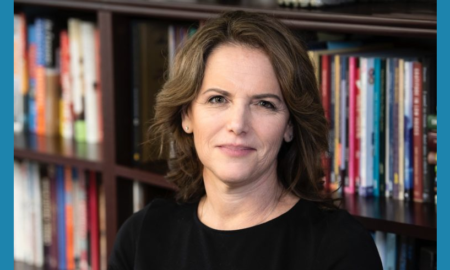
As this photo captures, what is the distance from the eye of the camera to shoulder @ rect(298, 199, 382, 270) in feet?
5.03

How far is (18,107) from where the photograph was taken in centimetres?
262

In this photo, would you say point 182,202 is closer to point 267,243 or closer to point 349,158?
point 267,243

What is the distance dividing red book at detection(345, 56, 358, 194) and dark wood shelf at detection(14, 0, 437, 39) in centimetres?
13

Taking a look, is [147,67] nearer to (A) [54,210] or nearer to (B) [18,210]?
(A) [54,210]

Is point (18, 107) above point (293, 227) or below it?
above

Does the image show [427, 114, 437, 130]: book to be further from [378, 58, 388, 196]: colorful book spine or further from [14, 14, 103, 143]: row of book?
[14, 14, 103, 143]: row of book

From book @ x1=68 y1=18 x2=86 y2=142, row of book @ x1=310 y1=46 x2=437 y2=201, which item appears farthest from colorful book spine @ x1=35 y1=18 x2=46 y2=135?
row of book @ x1=310 y1=46 x2=437 y2=201

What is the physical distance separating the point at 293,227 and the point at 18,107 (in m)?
1.28

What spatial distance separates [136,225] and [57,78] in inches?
34.7

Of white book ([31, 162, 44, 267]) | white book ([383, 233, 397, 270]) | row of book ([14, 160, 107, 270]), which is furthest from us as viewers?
white book ([31, 162, 44, 267])

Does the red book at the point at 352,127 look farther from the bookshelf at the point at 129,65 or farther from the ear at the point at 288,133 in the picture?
the ear at the point at 288,133

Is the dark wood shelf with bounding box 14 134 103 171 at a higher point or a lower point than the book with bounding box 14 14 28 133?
lower

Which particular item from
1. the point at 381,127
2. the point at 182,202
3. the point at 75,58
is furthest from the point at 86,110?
the point at 381,127

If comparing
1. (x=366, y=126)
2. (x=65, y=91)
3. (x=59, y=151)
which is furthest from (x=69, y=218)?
(x=366, y=126)
